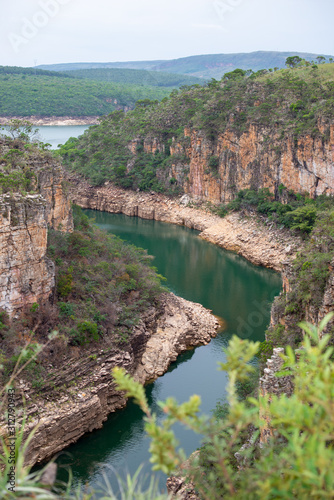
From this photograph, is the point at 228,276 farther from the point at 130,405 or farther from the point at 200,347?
the point at 130,405

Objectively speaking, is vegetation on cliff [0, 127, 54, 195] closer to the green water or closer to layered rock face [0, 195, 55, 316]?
layered rock face [0, 195, 55, 316]

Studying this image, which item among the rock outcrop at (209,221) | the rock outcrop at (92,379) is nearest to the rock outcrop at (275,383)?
the rock outcrop at (92,379)

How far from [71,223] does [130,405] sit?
7712 millimetres

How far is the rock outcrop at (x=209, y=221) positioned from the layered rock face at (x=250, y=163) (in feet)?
6.80

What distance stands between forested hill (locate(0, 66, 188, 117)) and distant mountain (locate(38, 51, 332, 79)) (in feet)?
152

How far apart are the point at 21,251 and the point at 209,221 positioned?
2271 cm

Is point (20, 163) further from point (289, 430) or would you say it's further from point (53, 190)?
point (289, 430)

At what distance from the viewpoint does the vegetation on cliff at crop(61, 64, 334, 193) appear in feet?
109

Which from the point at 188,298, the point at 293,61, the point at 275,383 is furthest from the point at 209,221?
the point at 275,383

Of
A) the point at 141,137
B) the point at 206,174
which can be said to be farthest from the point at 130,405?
the point at 141,137

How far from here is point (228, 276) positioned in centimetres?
2788

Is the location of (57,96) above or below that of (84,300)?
above

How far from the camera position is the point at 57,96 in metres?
72.0

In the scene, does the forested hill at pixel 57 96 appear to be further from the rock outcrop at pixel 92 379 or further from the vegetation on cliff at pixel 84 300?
the rock outcrop at pixel 92 379
